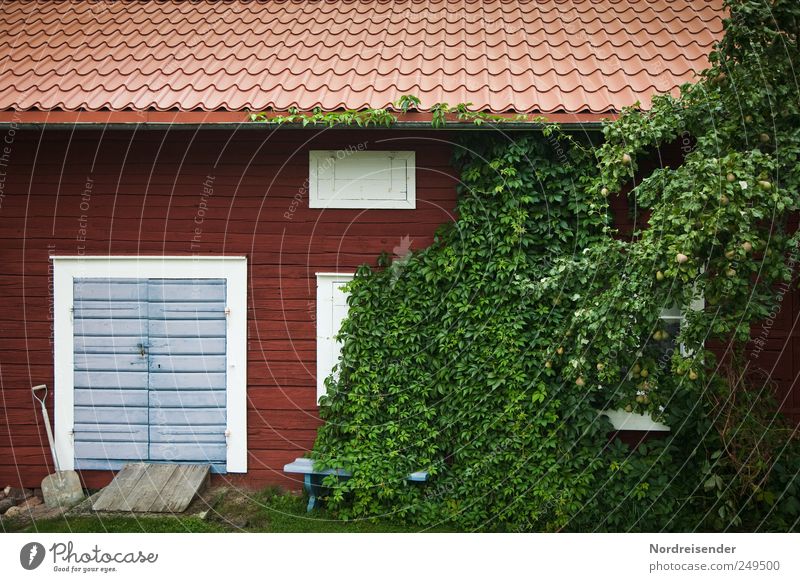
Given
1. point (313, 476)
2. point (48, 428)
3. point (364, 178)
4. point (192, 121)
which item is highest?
point (192, 121)

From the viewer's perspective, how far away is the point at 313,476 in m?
5.82

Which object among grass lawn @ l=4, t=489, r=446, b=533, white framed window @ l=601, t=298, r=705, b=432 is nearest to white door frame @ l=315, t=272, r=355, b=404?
grass lawn @ l=4, t=489, r=446, b=533

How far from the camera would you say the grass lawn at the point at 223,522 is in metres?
5.52

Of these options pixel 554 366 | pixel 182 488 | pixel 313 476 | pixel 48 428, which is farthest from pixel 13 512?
pixel 554 366

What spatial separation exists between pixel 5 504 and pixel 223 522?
2.04 metres

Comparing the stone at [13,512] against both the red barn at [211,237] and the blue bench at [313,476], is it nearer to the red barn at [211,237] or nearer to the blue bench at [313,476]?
the red barn at [211,237]

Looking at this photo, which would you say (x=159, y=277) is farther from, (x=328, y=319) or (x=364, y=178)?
(x=364, y=178)

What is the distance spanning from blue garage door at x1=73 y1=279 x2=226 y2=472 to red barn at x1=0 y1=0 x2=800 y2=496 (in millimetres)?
14

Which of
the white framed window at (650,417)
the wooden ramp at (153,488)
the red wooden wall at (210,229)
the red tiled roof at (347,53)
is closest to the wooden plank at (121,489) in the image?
the wooden ramp at (153,488)

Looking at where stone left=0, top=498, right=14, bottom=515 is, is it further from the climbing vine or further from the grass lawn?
the climbing vine

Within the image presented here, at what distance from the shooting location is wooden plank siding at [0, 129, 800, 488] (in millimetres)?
6117

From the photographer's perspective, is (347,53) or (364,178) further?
(347,53)

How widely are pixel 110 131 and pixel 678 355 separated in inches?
198

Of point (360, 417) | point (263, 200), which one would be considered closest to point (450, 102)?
point (263, 200)
